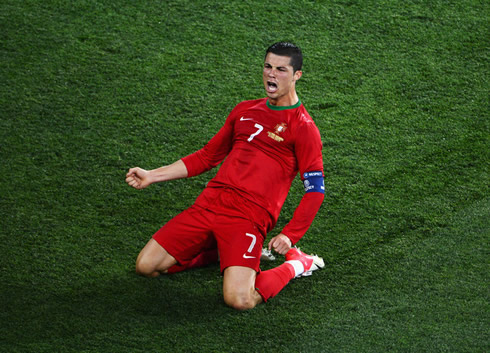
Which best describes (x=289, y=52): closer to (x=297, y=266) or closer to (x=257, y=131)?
(x=257, y=131)

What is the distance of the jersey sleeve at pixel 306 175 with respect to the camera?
4027mm

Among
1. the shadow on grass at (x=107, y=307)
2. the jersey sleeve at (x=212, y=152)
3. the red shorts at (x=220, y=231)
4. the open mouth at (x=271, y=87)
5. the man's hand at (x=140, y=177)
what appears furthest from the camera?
the jersey sleeve at (x=212, y=152)

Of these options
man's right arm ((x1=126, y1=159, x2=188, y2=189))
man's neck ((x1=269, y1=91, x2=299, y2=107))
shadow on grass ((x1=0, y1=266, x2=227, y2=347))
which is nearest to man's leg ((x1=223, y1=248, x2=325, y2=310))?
shadow on grass ((x1=0, y1=266, x2=227, y2=347))

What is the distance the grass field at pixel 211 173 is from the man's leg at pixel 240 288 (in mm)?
60

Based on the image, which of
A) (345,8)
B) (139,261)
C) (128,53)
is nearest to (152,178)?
(139,261)

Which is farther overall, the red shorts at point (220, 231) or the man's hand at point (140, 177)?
the man's hand at point (140, 177)

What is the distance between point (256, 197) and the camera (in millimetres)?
4203

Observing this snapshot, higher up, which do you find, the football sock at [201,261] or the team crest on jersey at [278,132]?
the team crest on jersey at [278,132]

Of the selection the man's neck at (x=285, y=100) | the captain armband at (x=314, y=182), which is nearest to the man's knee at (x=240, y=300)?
the captain armband at (x=314, y=182)

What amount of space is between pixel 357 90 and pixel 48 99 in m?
2.40

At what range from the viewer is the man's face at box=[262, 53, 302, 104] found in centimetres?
419

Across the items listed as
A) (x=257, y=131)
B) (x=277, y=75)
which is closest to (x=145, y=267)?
(x=257, y=131)

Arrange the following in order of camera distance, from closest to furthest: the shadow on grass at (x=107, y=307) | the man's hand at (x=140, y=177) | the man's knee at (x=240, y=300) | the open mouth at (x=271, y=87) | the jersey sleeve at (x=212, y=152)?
the shadow on grass at (x=107, y=307) → the man's knee at (x=240, y=300) → the open mouth at (x=271, y=87) → the man's hand at (x=140, y=177) → the jersey sleeve at (x=212, y=152)

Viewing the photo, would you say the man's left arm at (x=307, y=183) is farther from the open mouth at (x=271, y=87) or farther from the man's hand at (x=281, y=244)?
the open mouth at (x=271, y=87)
